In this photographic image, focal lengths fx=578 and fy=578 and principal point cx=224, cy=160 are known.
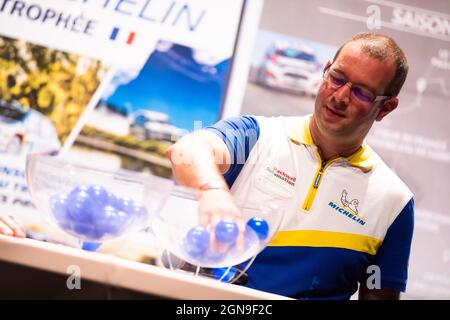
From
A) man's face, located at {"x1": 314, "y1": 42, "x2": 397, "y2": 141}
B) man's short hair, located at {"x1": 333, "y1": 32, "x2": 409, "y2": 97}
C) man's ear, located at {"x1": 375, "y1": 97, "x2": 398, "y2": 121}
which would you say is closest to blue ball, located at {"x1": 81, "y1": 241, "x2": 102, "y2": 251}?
man's face, located at {"x1": 314, "y1": 42, "x2": 397, "y2": 141}

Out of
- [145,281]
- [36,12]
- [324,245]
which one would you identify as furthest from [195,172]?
[36,12]

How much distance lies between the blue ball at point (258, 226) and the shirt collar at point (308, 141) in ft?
2.57

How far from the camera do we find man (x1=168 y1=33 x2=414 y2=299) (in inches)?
68.5

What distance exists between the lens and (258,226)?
1146 mm

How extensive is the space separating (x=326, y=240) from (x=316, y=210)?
0.10 metres

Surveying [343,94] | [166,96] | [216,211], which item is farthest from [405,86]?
[216,211]

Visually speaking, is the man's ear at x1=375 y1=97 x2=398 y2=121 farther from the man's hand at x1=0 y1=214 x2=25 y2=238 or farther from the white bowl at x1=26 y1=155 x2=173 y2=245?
the man's hand at x1=0 y1=214 x2=25 y2=238

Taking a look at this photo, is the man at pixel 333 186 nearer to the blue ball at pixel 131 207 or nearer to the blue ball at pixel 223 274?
the blue ball at pixel 223 274

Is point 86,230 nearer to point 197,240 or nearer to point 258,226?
point 197,240

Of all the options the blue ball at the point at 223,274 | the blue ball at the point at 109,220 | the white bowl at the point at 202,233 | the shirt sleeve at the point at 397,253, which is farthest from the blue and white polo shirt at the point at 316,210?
the blue ball at the point at 109,220

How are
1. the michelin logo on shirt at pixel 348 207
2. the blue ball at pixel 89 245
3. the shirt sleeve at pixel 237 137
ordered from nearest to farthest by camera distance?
the blue ball at pixel 89 245 → the shirt sleeve at pixel 237 137 → the michelin logo on shirt at pixel 348 207

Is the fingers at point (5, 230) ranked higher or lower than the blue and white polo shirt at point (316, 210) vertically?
lower

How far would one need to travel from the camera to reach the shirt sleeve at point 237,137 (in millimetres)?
1721

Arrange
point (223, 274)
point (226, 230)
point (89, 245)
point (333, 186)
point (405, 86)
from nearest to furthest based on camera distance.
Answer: point (226, 230)
point (89, 245)
point (223, 274)
point (333, 186)
point (405, 86)
